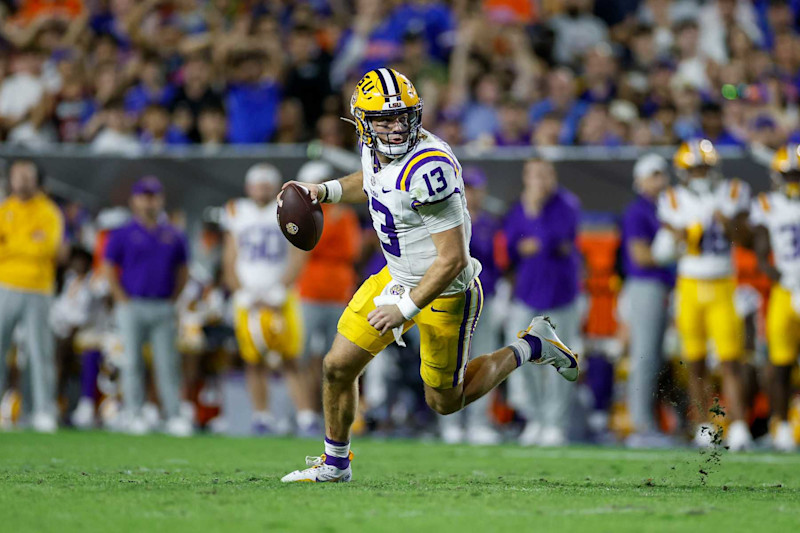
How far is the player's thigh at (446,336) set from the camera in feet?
18.8

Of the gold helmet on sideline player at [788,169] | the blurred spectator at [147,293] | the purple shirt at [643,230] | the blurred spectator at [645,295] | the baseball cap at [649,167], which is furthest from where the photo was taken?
the blurred spectator at [147,293]

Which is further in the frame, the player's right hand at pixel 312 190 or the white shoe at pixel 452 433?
the white shoe at pixel 452 433

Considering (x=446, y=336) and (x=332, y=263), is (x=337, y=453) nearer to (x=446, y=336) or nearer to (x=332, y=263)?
(x=446, y=336)

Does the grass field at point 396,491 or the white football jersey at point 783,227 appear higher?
the white football jersey at point 783,227

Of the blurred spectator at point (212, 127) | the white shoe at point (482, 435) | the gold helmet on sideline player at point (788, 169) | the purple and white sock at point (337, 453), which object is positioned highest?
the blurred spectator at point (212, 127)

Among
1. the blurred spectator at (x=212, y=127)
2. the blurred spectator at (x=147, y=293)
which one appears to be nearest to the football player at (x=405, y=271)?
the blurred spectator at (x=147, y=293)

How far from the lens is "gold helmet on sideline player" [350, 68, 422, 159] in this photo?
541cm

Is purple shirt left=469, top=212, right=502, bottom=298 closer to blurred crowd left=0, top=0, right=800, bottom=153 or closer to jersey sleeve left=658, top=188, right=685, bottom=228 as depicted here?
blurred crowd left=0, top=0, right=800, bottom=153

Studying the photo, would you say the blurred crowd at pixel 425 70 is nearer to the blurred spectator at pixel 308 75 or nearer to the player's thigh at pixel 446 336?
the blurred spectator at pixel 308 75

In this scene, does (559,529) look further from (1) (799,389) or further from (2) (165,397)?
(2) (165,397)

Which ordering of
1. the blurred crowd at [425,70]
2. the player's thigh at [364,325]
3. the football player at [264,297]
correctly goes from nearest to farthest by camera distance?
the player's thigh at [364,325] < the football player at [264,297] < the blurred crowd at [425,70]

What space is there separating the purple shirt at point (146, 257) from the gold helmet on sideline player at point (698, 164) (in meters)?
4.60

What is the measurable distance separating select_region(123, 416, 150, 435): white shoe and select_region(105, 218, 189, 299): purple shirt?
113cm

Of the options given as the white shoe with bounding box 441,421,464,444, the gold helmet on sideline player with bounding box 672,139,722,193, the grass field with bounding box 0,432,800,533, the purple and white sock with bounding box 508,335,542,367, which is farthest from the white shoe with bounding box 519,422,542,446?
the purple and white sock with bounding box 508,335,542,367
